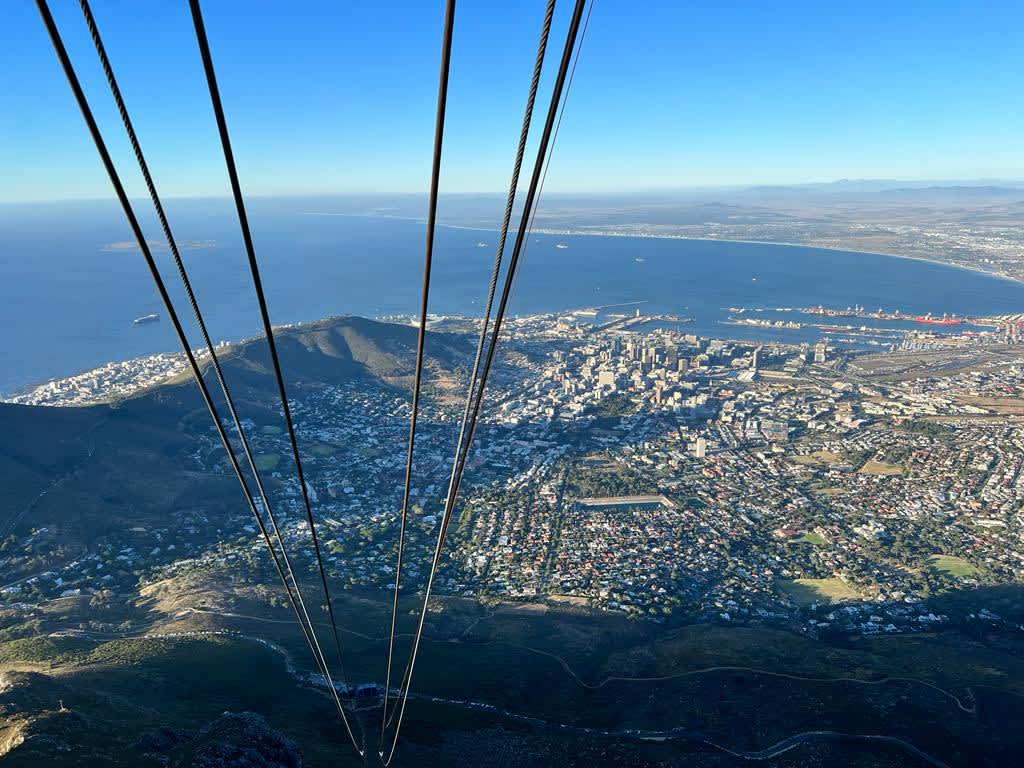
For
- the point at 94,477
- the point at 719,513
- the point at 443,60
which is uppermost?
the point at 443,60

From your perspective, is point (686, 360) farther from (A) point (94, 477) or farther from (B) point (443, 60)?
(B) point (443, 60)

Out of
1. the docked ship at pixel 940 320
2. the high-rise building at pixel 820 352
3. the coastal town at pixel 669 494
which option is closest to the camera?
the coastal town at pixel 669 494

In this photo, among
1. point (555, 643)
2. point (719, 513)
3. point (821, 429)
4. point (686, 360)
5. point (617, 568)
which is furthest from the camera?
point (686, 360)

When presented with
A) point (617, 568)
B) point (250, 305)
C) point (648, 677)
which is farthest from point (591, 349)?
point (250, 305)

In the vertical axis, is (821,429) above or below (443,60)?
below

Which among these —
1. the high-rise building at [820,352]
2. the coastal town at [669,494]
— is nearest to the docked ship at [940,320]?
the coastal town at [669,494]

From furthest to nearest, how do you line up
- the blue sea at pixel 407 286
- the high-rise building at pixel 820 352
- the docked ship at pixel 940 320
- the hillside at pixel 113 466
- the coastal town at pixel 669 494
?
the blue sea at pixel 407 286
the docked ship at pixel 940 320
the high-rise building at pixel 820 352
the hillside at pixel 113 466
the coastal town at pixel 669 494

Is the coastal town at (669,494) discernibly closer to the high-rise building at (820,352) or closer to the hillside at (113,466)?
the high-rise building at (820,352)
